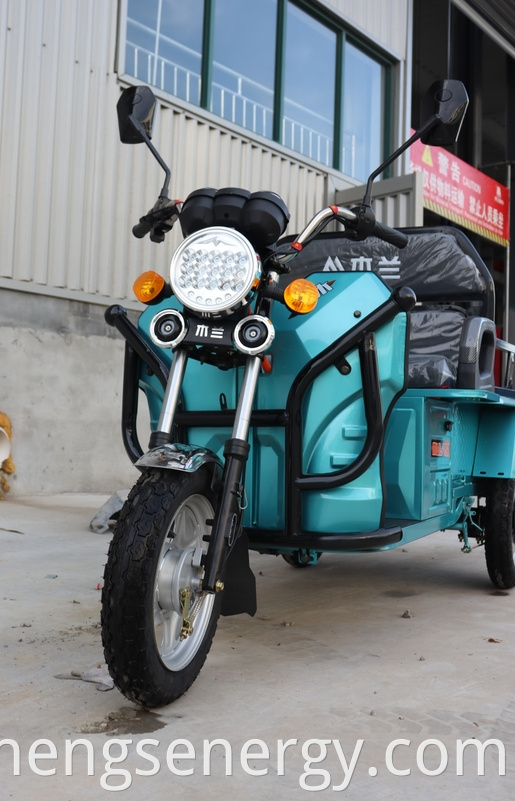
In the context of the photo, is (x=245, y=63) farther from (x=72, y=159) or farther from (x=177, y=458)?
(x=177, y=458)

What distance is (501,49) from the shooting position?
1633cm

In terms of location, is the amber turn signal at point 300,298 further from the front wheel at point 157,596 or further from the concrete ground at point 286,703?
the concrete ground at point 286,703

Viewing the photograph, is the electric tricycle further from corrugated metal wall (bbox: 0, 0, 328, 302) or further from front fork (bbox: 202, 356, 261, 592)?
corrugated metal wall (bbox: 0, 0, 328, 302)

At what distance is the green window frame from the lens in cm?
786

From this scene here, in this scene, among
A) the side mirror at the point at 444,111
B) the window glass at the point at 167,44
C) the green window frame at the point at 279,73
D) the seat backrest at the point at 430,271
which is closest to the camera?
the side mirror at the point at 444,111

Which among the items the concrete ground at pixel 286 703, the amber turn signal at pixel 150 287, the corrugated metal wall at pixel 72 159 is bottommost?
the concrete ground at pixel 286 703

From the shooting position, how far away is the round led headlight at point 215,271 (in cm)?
234

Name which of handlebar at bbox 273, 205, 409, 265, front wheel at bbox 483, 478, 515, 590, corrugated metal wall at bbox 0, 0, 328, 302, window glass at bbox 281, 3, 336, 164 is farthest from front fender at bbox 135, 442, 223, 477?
window glass at bbox 281, 3, 336, 164

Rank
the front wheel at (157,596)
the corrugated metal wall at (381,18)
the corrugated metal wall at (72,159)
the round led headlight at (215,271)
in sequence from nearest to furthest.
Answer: the front wheel at (157,596) → the round led headlight at (215,271) → the corrugated metal wall at (72,159) → the corrugated metal wall at (381,18)

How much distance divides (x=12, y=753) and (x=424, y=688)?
127cm

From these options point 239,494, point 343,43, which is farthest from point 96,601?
point 343,43

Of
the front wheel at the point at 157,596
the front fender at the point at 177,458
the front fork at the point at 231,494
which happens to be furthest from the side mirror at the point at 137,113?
the front wheel at the point at 157,596

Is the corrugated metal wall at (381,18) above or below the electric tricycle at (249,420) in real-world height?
above

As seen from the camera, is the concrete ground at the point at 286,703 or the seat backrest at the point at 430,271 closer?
the concrete ground at the point at 286,703
